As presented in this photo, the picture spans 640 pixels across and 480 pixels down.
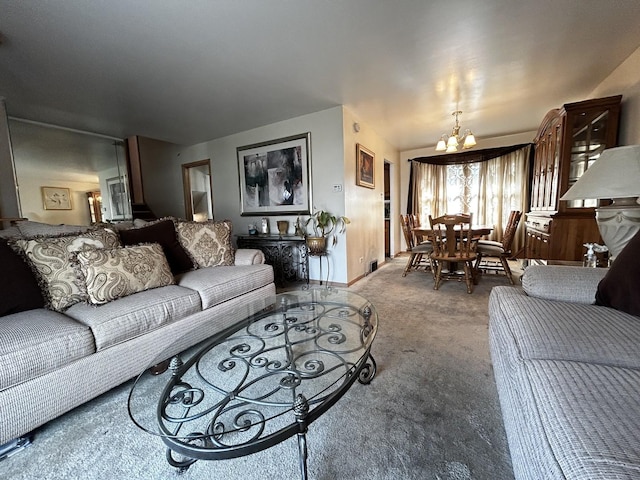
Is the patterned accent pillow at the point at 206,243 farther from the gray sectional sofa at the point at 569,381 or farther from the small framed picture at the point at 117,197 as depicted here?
the small framed picture at the point at 117,197

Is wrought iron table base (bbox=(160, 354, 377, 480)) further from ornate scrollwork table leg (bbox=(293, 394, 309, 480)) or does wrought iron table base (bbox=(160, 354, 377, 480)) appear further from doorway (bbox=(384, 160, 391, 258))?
doorway (bbox=(384, 160, 391, 258))

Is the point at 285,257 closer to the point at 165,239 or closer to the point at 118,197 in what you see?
the point at 165,239

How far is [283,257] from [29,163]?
168 inches

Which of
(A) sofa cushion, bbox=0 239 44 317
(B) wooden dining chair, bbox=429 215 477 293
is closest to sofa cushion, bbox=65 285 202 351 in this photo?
(A) sofa cushion, bbox=0 239 44 317

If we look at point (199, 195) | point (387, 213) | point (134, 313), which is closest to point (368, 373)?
point (134, 313)

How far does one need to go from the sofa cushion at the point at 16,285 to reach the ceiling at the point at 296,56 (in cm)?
152

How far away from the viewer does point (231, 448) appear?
2.37 ft

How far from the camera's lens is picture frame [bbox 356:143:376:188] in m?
3.72

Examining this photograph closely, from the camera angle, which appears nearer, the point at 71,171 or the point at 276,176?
the point at 276,176

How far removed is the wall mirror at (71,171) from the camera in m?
3.69

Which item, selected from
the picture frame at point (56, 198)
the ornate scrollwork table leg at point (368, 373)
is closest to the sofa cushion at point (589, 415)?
the ornate scrollwork table leg at point (368, 373)

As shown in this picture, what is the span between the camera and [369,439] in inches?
42.9

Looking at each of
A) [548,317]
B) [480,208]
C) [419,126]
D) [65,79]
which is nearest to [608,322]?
[548,317]

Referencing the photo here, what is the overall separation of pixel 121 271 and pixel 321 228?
2254 millimetres
